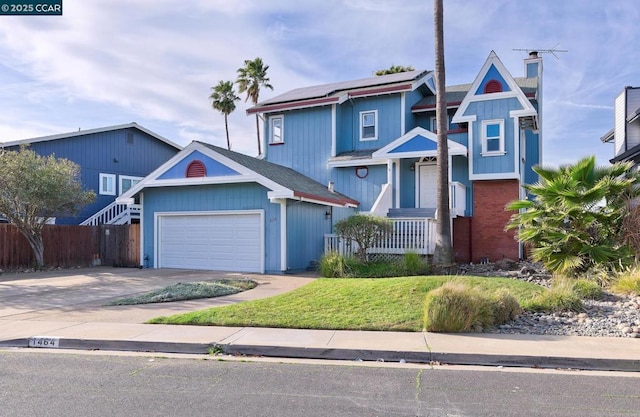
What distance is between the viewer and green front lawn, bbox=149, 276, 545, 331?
8805mm

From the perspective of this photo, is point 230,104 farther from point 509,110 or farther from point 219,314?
point 219,314

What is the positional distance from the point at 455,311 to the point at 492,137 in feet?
42.1

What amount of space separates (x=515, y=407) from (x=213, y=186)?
580 inches

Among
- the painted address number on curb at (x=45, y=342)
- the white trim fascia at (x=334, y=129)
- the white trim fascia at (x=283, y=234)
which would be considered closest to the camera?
the painted address number on curb at (x=45, y=342)

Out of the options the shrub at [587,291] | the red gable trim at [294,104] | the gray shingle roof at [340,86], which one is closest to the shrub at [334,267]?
the shrub at [587,291]

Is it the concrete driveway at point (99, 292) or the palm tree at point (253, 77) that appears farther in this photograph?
the palm tree at point (253, 77)

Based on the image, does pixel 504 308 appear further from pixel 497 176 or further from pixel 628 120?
pixel 628 120

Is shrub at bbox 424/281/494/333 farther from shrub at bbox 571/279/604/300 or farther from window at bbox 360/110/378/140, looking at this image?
window at bbox 360/110/378/140

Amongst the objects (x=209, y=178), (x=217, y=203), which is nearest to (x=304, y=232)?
(x=217, y=203)

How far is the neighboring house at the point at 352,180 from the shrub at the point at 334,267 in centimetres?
191

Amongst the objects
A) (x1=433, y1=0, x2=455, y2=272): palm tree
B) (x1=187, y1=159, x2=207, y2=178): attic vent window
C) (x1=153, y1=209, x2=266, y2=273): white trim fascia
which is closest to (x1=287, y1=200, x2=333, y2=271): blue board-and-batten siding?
(x1=153, y1=209, x2=266, y2=273): white trim fascia

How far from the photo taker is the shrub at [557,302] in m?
9.54

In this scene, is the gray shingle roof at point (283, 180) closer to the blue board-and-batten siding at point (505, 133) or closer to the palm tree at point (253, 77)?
Answer: the blue board-and-batten siding at point (505, 133)

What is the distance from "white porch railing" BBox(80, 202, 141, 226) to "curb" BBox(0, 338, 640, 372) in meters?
19.0
